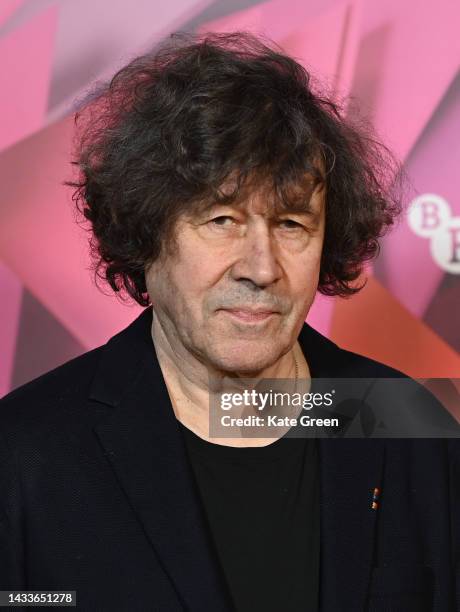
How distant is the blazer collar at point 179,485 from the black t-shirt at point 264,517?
26 mm

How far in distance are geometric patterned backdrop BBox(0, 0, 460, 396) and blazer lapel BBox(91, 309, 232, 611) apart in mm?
767

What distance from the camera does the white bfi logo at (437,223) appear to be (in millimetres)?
2514

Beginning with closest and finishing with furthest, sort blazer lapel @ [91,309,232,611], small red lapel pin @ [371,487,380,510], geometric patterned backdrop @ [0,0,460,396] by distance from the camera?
blazer lapel @ [91,309,232,611]
small red lapel pin @ [371,487,380,510]
geometric patterned backdrop @ [0,0,460,396]

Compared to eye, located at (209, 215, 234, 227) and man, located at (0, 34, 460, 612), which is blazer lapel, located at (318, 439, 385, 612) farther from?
eye, located at (209, 215, 234, 227)

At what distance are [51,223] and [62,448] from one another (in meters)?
0.93

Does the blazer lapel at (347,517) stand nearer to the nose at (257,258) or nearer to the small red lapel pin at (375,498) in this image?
the small red lapel pin at (375,498)

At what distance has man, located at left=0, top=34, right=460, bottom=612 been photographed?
1627 millimetres

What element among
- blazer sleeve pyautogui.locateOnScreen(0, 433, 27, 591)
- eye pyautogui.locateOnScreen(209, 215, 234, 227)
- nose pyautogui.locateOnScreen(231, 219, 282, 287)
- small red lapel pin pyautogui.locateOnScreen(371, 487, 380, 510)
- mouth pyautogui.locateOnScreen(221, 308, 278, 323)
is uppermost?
eye pyautogui.locateOnScreen(209, 215, 234, 227)

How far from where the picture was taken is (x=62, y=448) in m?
1.68

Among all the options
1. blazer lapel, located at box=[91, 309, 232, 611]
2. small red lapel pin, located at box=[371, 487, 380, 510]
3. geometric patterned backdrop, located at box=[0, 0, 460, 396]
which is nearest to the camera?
blazer lapel, located at box=[91, 309, 232, 611]

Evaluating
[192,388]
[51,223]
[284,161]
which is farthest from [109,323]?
[284,161]

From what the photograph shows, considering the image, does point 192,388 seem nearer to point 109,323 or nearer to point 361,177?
point 361,177

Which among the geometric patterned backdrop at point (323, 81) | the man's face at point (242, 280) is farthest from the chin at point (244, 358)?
the geometric patterned backdrop at point (323, 81)

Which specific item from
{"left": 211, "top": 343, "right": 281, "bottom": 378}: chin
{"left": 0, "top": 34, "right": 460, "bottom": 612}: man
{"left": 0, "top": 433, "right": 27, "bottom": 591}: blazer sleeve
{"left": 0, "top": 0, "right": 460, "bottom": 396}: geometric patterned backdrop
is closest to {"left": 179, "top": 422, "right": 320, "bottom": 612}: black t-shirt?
{"left": 0, "top": 34, "right": 460, "bottom": 612}: man
